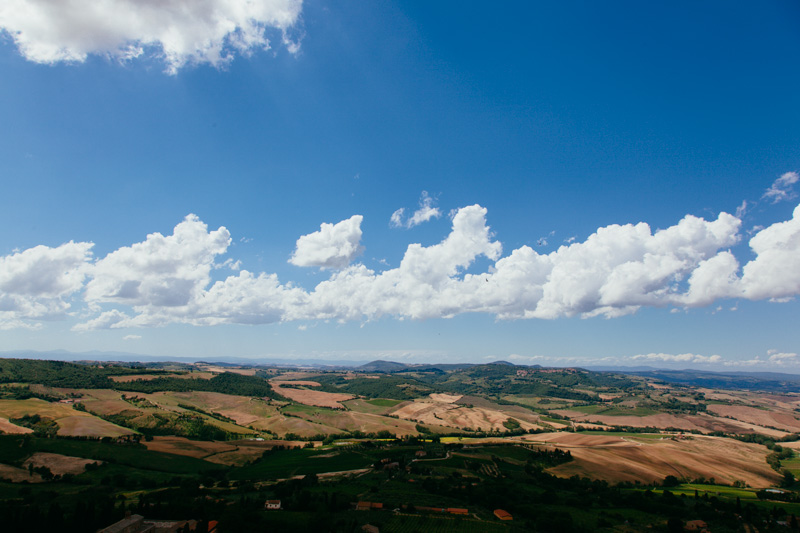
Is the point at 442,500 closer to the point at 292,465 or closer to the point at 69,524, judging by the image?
the point at 292,465

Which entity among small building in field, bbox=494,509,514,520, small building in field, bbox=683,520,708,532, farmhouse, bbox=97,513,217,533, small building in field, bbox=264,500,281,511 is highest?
farmhouse, bbox=97,513,217,533

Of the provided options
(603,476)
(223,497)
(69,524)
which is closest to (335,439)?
(223,497)

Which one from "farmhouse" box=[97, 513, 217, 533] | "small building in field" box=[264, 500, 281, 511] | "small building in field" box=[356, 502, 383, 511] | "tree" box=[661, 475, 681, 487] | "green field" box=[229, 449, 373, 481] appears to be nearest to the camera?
"farmhouse" box=[97, 513, 217, 533]

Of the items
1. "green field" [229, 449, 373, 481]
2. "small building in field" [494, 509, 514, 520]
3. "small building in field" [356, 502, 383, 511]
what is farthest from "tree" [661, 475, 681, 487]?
"small building in field" [356, 502, 383, 511]

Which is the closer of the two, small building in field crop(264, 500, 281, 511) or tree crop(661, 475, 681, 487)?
small building in field crop(264, 500, 281, 511)

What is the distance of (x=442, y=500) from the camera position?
84875 mm

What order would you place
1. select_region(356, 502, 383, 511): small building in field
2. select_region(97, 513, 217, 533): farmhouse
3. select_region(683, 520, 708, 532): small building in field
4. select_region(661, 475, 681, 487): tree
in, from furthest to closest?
select_region(661, 475, 681, 487): tree → select_region(356, 502, 383, 511): small building in field → select_region(683, 520, 708, 532): small building in field → select_region(97, 513, 217, 533): farmhouse

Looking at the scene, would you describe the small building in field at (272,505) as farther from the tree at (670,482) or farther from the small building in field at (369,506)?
the tree at (670,482)

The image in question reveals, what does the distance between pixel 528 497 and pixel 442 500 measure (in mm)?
20374

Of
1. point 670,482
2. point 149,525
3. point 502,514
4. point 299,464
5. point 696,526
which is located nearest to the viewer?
point 149,525

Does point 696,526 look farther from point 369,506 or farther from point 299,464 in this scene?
point 299,464

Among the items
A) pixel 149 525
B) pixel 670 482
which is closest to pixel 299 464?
pixel 149 525

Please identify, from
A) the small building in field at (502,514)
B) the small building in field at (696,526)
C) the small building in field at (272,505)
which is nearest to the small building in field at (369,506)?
the small building in field at (272,505)

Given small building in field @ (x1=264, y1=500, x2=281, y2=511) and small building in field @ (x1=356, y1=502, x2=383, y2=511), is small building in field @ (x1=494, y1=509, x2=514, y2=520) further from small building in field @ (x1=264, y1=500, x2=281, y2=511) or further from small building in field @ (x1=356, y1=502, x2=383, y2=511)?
small building in field @ (x1=264, y1=500, x2=281, y2=511)
